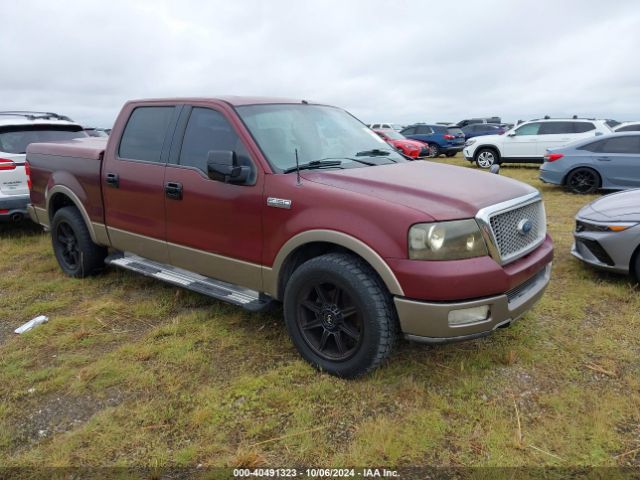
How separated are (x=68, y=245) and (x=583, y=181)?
32.6 ft

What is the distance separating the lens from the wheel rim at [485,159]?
16370 millimetres

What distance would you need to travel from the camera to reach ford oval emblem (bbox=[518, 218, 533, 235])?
3211 mm

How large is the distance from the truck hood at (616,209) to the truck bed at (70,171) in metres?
4.98

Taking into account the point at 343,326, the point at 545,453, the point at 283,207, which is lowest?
the point at 545,453

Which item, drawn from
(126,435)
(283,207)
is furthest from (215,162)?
(126,435)

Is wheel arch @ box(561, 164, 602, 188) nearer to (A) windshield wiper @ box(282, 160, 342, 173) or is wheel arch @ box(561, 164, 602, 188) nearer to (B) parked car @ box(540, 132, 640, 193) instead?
(B) parked car @ box(540, 132, 640, 193)

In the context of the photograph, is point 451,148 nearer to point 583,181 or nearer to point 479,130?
point 479,130

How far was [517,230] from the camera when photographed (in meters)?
3.20

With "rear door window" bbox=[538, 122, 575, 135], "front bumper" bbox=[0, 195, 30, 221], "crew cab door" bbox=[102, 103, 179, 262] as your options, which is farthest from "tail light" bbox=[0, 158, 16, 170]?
"rear door window" bbox=[538, 122, 575, 135]

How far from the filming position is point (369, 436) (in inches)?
107

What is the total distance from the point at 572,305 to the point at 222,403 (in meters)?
3.22

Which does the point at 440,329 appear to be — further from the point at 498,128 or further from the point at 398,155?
the point at 498,128

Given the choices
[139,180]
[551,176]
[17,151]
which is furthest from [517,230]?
[551,176]

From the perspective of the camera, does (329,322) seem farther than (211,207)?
No
